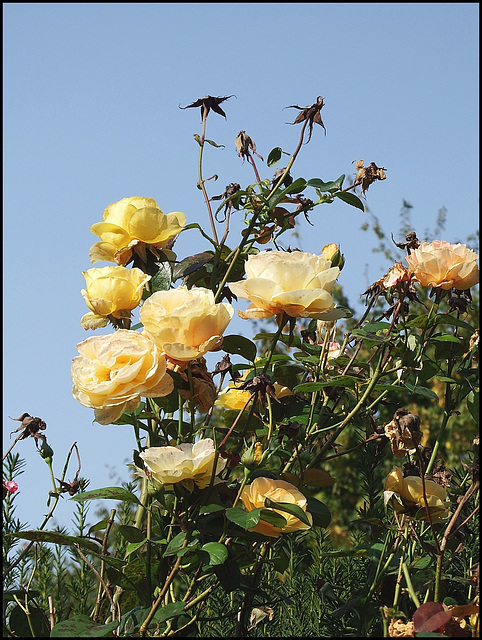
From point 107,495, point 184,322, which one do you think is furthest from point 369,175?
point 107,495

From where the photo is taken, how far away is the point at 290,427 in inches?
50.2

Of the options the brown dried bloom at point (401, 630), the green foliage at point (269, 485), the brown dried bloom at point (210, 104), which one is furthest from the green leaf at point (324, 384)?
the brown dried bloom at point (210, 104)

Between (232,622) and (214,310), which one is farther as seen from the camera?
(232,622)

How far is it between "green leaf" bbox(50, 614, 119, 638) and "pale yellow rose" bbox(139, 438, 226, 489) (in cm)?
23

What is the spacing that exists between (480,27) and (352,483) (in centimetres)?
584

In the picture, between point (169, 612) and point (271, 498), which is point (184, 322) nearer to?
point (271, 498)

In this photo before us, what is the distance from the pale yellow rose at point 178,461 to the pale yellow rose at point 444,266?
522 mm

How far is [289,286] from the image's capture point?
1.19 metres

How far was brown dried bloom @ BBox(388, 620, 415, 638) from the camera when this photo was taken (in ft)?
3.16

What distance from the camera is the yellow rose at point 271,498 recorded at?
113cm

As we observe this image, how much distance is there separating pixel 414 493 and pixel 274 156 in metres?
0.72

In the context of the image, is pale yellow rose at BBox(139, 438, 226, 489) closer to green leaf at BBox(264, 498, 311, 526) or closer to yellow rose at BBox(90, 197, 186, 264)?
green leaf at BBox(264, 498, 311, 526)

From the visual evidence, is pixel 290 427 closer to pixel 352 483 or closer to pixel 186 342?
pixel 186 342

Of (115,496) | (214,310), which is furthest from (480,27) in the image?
(115,496)
